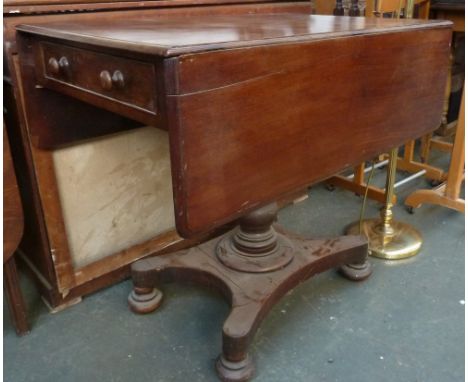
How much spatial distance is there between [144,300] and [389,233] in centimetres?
91

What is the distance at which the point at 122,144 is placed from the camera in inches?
57.6

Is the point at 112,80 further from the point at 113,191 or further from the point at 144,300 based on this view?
the point at 144,300

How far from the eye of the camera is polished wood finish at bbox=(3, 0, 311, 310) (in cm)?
116

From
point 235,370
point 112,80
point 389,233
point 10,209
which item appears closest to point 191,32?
point 112,80

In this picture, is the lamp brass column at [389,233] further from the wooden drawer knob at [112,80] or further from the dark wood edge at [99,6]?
the wooden drawer knob at [112,80]

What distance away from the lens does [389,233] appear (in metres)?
1.76

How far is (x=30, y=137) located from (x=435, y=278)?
1298 mm

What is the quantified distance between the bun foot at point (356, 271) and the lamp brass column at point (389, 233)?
14 cm

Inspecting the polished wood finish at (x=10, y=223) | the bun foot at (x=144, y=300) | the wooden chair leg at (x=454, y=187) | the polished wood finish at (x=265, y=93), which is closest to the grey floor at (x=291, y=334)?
the bun foot at (x=144, y=300)

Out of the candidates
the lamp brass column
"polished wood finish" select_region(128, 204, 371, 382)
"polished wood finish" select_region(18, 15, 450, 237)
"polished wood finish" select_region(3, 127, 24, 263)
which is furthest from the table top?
the lamp brass column

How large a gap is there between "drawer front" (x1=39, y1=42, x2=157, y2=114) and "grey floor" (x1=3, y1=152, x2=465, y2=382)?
71 cm

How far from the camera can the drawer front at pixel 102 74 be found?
0.82 m

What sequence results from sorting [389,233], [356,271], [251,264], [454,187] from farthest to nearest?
[454,187]
[389,233]
[356,271]
[251,264]

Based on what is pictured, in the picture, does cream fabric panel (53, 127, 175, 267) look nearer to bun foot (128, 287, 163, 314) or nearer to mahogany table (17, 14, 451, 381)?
mahogany table (17, 14, 451, 381)
